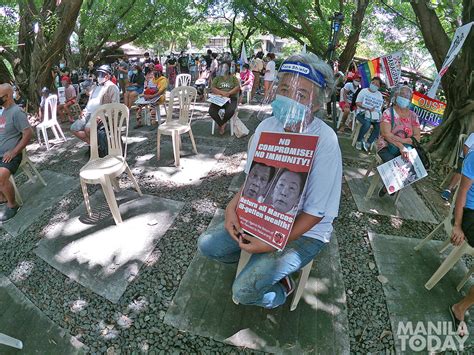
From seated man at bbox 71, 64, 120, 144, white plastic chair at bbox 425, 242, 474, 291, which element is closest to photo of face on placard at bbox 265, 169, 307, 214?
white plastic chair at bbox 425, 242, 474, 291

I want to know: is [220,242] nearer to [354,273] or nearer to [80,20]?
[354,273]

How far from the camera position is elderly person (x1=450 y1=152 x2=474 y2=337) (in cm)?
212

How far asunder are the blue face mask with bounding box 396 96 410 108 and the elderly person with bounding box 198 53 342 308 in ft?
8.19

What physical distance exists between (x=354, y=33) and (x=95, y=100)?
36.0ft

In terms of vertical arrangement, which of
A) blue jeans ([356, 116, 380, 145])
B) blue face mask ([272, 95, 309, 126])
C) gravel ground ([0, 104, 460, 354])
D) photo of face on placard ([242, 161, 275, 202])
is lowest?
gravel ground ([0, 104, 460, 354])

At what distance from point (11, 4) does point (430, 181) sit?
48.3 feet

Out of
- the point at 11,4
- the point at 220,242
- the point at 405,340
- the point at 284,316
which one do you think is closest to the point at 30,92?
the point at 11,4

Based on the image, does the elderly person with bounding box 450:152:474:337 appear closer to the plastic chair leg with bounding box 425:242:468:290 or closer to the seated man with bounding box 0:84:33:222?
the plastic chair leg with bounding box 425:242:468:290

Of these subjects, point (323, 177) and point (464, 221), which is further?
point (464, 221)

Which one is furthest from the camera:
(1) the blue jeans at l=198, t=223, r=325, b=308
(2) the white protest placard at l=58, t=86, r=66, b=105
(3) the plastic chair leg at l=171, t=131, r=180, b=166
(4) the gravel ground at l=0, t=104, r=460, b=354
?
(2) the white protest placard at l=58, t=86, r=66, b=105

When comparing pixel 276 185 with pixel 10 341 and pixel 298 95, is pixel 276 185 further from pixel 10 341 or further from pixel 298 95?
pixel 10 341

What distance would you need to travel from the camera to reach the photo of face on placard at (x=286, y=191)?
1508 mm

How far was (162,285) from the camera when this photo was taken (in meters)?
2.41

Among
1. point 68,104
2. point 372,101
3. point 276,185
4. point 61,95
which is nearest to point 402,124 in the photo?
point 372,101
